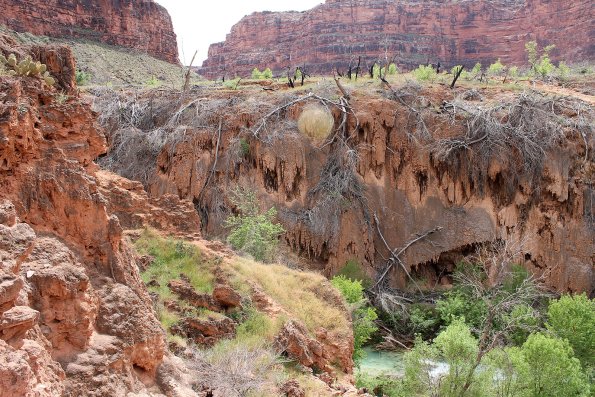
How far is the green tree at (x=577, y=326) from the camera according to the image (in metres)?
16.9

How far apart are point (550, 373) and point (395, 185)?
11514 millimetres

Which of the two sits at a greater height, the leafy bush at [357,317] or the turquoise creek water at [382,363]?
the leafy bush at [357,317]

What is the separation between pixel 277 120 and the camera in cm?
2445

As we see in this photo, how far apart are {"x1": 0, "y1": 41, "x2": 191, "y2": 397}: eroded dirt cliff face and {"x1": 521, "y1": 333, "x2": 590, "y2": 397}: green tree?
9369 millimetres

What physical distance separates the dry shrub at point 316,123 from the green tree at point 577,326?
10274 millimetres

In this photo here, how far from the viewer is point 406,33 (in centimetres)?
8044

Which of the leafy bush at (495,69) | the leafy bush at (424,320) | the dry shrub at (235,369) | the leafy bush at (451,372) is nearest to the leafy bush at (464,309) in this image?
the leafy bush at (424,320)

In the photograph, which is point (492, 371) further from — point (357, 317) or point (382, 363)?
point (382, 363)

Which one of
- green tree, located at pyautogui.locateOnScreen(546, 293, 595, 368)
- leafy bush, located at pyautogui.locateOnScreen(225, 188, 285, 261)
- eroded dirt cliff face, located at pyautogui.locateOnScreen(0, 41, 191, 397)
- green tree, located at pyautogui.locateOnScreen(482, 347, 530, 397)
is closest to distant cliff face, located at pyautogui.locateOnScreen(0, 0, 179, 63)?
leafy bush, located at pyautogui.locateOnScreen(225, 188, 285, 261)

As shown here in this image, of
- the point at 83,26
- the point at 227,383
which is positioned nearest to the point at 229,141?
the point at 227,383

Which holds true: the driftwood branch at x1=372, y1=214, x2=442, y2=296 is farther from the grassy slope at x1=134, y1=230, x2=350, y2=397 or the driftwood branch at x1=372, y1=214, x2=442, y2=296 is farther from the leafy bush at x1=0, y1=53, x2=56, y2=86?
the leafy bush at x1=0, y1=53, x2=56, y2=86

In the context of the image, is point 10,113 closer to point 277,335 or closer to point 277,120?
point 277,335

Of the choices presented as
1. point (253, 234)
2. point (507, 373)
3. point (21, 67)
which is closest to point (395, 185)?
point (253, 234)

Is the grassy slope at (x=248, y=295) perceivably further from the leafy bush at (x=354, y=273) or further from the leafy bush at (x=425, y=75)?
the leafy bush at (x=425, y=75)
